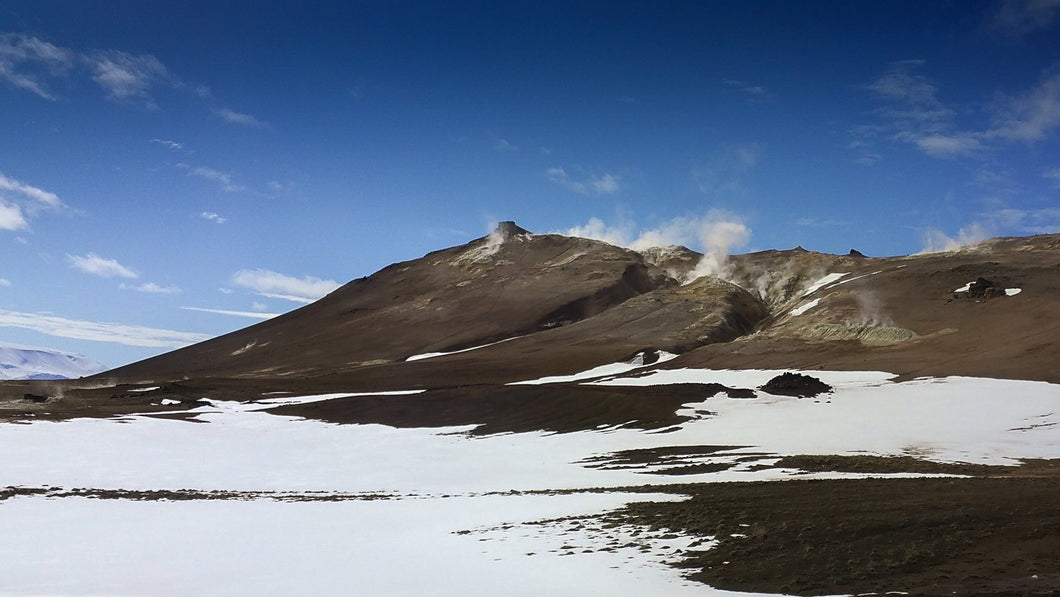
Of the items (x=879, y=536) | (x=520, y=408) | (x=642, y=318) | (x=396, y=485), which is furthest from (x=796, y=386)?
(x=642, y=318)

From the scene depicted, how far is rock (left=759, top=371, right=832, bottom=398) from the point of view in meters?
59.3

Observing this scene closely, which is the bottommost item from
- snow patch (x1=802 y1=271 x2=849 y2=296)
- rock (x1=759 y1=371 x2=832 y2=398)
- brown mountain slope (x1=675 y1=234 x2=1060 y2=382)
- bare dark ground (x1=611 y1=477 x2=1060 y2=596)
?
bare dark ground (x1=611 y1=477 x2=1060 y2=596)

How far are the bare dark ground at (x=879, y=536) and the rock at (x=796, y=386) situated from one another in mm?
33908

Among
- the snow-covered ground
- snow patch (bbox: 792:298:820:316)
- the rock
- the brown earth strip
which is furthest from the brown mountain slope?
the brown earth strip

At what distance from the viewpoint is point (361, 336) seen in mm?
151250

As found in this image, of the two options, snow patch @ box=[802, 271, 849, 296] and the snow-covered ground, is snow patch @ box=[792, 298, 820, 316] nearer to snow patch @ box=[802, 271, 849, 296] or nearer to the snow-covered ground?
snow patch @ box=[802, 271, 849, 296]

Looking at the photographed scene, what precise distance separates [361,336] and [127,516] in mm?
125630

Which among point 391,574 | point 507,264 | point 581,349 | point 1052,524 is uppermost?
point 507,264

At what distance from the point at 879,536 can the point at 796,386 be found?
4399cm

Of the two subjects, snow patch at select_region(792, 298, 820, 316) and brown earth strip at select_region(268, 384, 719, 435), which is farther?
snow patch at select_region(792, 298, 820, 316)

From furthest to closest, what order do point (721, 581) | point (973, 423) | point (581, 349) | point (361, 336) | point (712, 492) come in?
Result: point (361, 336) < point (581, 349) < point (973, 423) < point (712, 492) < point (721, 581)

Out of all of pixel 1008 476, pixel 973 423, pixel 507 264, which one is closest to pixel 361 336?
pixel 507 264

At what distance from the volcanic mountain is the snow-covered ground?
19.1m

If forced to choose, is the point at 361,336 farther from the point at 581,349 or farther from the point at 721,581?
the point at 721,581
